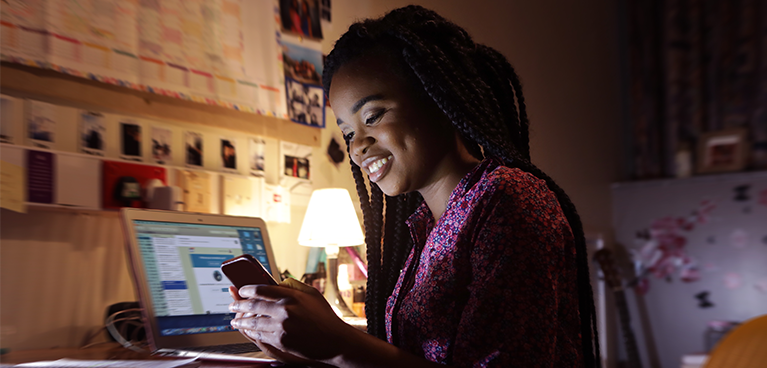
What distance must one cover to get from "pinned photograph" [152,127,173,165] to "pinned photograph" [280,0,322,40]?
1.77ft

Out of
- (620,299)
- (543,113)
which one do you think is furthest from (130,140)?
(620,299)

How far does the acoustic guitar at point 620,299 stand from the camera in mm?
2879

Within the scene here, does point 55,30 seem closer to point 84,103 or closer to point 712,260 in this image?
point 84,103

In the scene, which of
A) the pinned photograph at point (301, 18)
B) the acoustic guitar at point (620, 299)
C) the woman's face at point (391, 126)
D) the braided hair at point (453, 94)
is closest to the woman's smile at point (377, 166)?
the woman's face at point (391, 126)

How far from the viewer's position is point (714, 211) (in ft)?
9.48

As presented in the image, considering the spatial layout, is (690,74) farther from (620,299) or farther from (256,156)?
(256,156)

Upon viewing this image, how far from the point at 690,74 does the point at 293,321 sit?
10.0 ft

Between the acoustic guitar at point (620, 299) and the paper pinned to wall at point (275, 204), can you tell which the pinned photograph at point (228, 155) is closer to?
the paper pinned to wall at point (275, 204)

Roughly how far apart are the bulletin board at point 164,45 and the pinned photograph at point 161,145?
A: 10 cm

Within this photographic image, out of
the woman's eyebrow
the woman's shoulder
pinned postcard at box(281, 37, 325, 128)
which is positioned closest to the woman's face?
the woman's eyebrow

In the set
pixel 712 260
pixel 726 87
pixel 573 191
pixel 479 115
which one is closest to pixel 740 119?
pixel 726 87

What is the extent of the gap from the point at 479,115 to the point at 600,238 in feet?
8.38

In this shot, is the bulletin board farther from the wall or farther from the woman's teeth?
the woman's teeth

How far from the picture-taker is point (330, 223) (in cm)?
152
